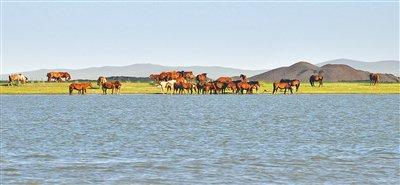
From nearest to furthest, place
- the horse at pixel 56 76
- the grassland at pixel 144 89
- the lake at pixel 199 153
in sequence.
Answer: the lake at pixel 199 153, the grassland at pixel 144 89, the horse at pixel 56 76

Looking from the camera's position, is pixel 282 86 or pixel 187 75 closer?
pixel 282 86

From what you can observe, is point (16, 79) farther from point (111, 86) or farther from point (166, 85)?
point (166, 85)

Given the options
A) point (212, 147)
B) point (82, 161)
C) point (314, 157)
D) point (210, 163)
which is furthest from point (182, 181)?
point (212, 147)

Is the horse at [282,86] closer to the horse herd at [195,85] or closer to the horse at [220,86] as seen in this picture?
the horse herd at [195,85]

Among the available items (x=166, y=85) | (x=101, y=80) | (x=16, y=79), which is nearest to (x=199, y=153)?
(x=166, y=85)

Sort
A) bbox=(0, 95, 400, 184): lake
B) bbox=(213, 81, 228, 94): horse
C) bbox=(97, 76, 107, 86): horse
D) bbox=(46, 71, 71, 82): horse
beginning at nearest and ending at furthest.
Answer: bbox=(0, 95, 400, 184): lake
bbox=(213, 81, 228, 94): horse
bbox=(97, 76, 107, 86): horse
bbox=(46, 71, 71, 82): horse

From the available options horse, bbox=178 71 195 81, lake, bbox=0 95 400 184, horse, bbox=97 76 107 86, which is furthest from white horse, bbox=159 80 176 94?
lake, bbox=0 95 400 184

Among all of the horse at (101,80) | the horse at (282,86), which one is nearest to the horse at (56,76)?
the horse at (101,80)

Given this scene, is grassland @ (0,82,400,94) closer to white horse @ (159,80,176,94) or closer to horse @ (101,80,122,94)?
white horse @ (159,80,176,94)

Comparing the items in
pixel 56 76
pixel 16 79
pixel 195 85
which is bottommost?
pixel 195 85

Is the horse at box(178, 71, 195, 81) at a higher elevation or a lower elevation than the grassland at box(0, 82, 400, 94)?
higher

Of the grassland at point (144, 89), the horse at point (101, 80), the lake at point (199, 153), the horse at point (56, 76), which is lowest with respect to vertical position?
the lake at point (199, 153)

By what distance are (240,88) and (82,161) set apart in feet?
283

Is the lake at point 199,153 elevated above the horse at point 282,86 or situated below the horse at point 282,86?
below
